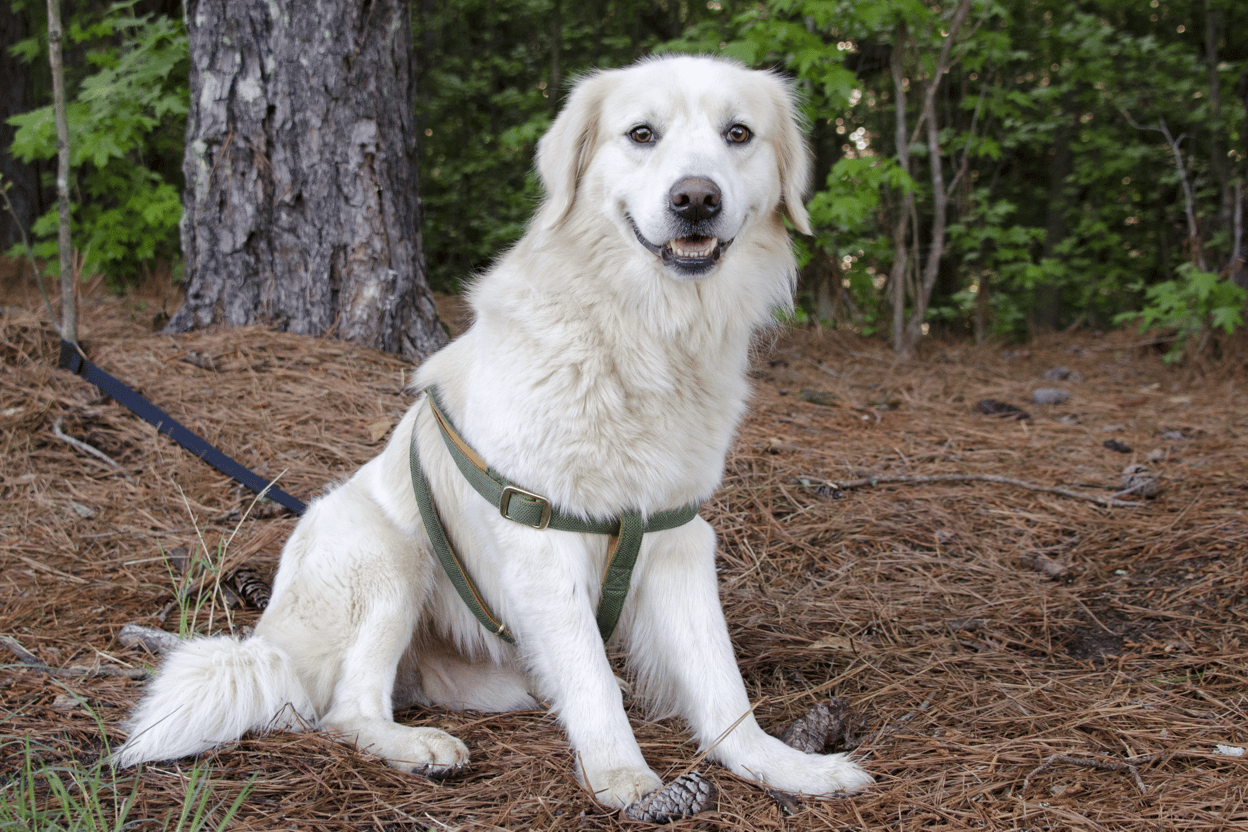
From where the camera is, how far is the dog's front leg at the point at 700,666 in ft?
5.47

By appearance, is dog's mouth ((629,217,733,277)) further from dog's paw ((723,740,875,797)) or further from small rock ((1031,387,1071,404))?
small rock ((1031,387,1071,404))

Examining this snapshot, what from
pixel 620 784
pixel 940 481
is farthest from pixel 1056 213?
pixel 620 784

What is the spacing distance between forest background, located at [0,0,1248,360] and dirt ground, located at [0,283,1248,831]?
1.14 meters

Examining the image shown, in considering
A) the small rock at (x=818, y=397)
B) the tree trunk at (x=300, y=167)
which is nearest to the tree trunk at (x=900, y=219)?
the small rock at (x=818, y=397)

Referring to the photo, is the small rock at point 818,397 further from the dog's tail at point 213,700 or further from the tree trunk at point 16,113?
the tree trunk at point 16,113

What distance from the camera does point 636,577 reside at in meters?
1.90

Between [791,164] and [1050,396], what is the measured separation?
303 cm

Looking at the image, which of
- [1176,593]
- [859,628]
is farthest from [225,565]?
[1176,593]

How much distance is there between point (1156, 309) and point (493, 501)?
521cm

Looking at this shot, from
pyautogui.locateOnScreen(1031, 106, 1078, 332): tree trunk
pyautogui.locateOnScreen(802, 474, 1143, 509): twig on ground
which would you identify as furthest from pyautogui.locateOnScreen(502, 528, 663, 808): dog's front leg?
pyautogui.locateOnScreen(1031, 106, 1078, 332): tree trunk

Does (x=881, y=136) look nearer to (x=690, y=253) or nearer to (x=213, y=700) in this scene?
(x=690, y=253)

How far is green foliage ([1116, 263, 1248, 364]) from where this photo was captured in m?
Result: 5.03

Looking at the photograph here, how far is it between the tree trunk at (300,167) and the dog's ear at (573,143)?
5.56 ft

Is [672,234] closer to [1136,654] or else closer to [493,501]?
[493,501]
